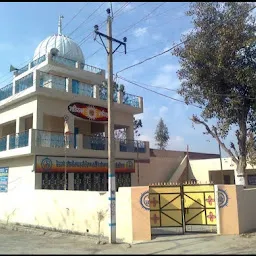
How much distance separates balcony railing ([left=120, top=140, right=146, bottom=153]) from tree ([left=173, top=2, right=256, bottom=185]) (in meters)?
7.68

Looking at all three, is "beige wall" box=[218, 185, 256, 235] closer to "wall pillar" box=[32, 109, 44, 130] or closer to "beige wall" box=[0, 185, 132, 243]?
"beige wall" box=[0, 185, 132, 243]

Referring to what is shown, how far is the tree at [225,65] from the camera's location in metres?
14.6

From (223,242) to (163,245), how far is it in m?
1.87

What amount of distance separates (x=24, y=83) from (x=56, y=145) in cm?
421

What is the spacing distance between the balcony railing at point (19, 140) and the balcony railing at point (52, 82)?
316 centimetres

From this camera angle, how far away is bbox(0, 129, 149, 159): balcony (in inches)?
719

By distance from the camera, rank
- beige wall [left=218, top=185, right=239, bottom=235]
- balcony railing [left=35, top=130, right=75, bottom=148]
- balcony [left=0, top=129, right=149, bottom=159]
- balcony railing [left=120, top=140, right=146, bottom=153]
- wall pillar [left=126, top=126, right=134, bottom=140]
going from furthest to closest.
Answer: wall pillar [left=126, top=126, right=134, bottom=140] → balcony railing [left=120, top=140, right=146, bottom=153] → balcony railing [left=35, top=130, right=75, bottom=148] → balcony [left=0, top=129, right=149, bottom=159] → beige wall [left=218, top=185, right=239, bottom=235]

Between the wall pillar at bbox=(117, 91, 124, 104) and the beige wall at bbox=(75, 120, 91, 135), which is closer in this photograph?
the wall pillar at bbox=(117, 91, 124, 104)

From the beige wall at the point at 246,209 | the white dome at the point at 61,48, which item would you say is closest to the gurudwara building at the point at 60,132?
the white dome at the point at 61,48

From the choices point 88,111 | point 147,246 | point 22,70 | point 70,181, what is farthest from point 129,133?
point 147,246

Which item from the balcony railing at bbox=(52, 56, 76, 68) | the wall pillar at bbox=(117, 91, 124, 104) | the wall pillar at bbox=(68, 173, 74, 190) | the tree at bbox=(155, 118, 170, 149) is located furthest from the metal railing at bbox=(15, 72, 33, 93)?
the tree at bbox=(155, 118, 170, 149)

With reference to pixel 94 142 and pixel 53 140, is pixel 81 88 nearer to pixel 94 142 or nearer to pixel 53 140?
pixel 94 142

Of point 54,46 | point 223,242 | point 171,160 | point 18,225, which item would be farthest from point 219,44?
point 171,160

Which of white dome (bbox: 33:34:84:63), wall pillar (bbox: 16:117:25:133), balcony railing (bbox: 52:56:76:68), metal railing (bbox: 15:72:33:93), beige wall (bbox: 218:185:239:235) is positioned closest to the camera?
beige wall (bbox: 218:185:239:235)
